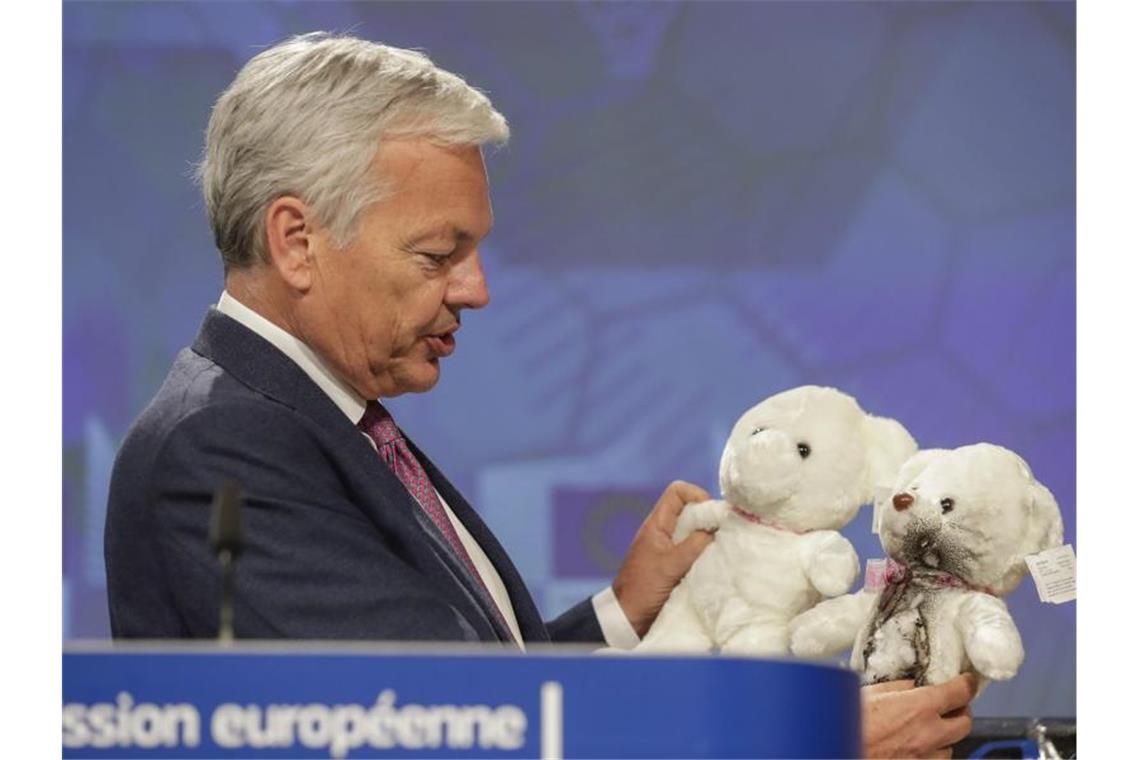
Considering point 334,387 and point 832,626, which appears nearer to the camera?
→ point 334,387

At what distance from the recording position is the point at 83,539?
3.91 metres

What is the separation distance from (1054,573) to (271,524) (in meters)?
1.18

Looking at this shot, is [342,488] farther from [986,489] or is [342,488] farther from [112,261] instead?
[112,261]

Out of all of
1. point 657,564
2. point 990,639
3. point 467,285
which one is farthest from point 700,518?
point 467,285

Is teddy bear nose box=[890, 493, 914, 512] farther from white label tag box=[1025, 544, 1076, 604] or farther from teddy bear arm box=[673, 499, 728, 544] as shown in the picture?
teddy bear arm box=[673, 499, 728, 544]

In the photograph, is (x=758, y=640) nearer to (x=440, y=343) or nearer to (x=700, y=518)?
(x=700, y=518)

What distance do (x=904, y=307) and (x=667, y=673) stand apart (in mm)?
2841

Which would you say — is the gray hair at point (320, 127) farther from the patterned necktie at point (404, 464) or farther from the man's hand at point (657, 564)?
the man's hand at point (657, 564)

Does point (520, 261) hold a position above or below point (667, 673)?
above

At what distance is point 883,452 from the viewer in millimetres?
2641

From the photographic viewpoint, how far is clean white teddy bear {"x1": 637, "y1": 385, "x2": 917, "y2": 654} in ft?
8.52

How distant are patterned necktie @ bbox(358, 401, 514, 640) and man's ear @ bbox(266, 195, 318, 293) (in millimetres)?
223

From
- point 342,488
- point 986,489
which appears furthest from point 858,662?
point 342,488

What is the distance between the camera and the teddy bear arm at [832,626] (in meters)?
2.58
